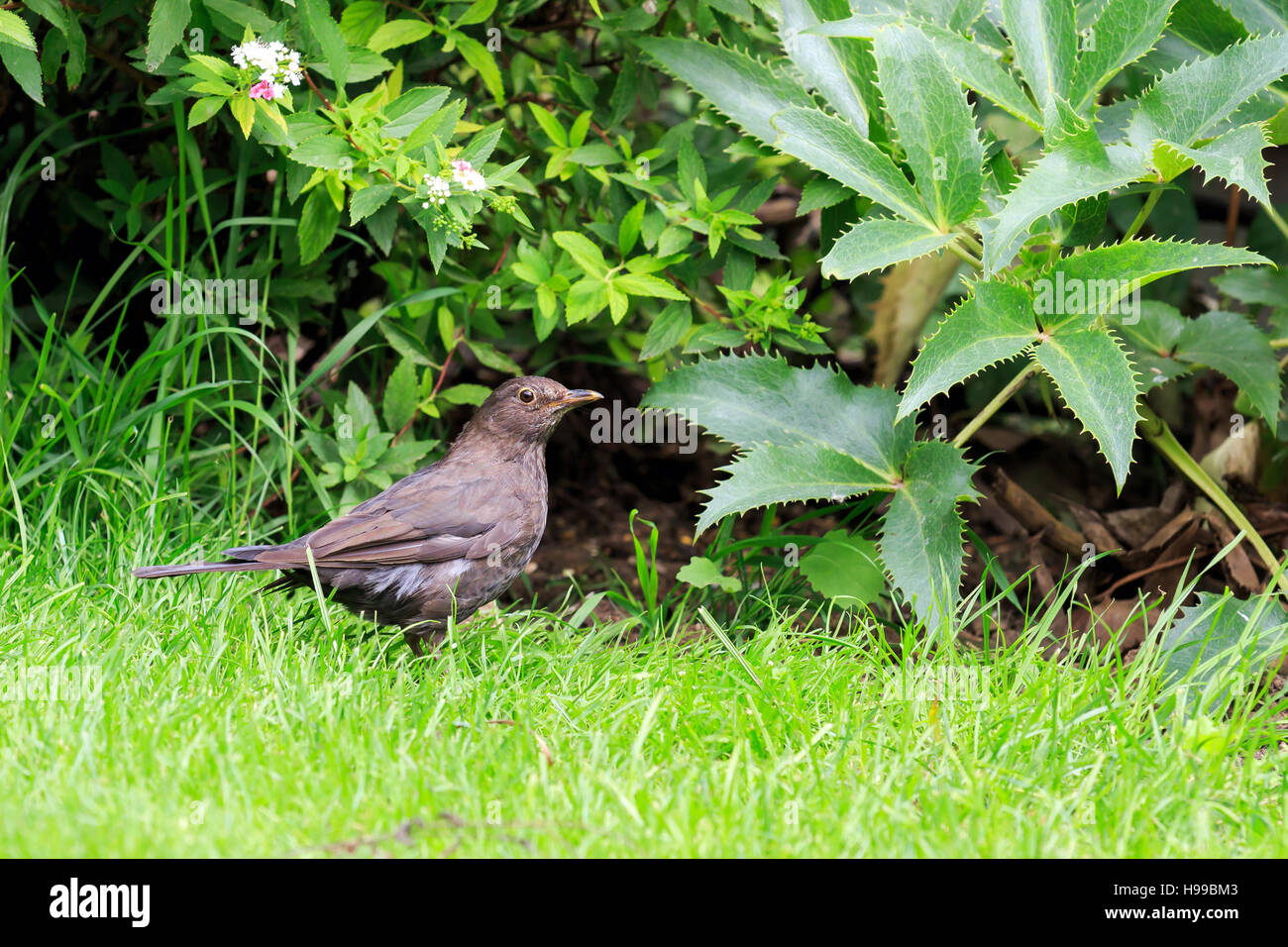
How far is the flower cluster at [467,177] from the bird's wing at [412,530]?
766mm

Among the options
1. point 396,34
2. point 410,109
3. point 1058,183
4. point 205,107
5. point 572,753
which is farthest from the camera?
point 396,34

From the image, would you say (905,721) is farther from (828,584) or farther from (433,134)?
(433,134)

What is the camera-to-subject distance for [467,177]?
2.98 metres

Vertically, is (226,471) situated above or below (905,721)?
above

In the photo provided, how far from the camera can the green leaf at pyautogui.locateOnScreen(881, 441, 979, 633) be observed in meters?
2.98

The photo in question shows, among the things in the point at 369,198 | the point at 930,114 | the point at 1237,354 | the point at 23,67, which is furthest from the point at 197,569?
the point at 1237,354

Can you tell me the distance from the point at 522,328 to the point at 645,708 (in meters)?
1.85

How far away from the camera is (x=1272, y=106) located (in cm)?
309

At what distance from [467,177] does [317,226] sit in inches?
22.8

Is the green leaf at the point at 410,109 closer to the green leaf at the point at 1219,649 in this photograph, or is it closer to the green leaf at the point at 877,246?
the green leaf at the point at 877,246

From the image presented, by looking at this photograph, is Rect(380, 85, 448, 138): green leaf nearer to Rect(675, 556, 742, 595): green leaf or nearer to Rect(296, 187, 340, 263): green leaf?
Rect(296, 187, 340, 263): green leaf

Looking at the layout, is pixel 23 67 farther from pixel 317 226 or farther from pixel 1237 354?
pixel 1237 354

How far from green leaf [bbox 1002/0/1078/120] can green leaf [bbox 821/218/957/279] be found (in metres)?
0.42

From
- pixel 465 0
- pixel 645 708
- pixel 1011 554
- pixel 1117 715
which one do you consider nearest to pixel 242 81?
pixel 465 0
